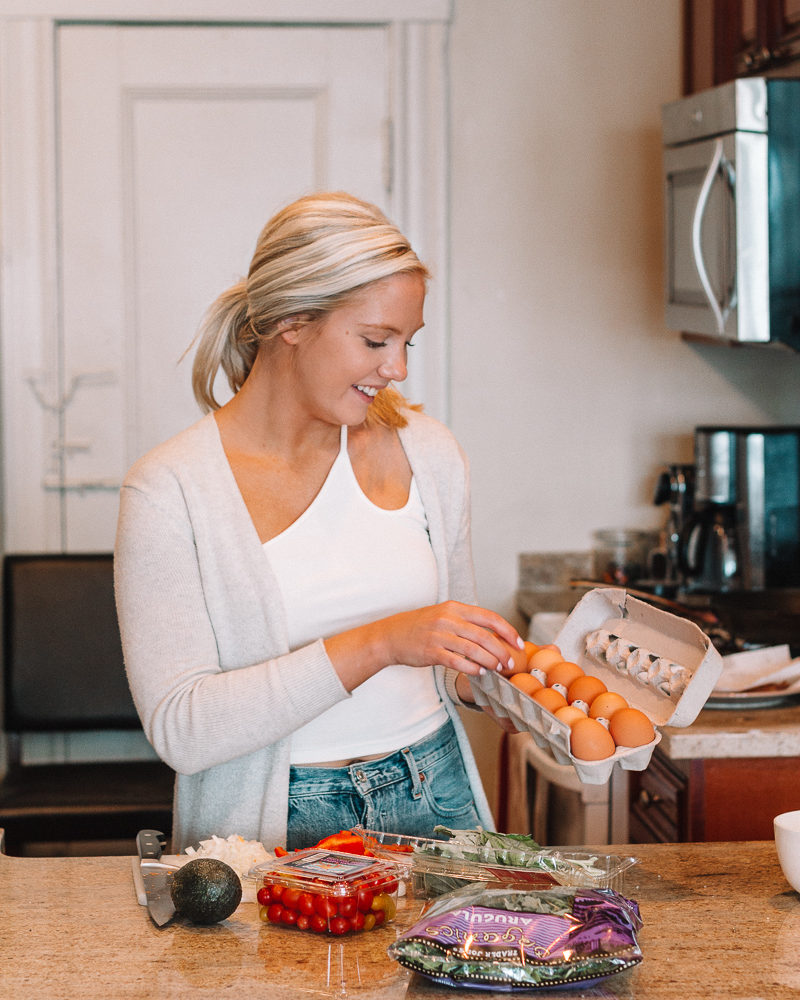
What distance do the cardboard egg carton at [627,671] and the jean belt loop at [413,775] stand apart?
6.9 inches

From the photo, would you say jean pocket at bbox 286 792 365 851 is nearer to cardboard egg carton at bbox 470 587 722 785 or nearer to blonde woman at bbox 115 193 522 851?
blonde woman at bbox 115 193 522 851

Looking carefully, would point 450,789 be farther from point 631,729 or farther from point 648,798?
point 648,798

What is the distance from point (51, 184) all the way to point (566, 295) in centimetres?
133

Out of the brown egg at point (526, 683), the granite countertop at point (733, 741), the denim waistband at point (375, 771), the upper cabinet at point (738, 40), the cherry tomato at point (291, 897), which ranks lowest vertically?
the granite countertop at point (733, 741)

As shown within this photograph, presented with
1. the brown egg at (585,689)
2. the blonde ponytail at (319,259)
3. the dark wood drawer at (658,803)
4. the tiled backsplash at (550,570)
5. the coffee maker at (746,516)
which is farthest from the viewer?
the tiled backsplash at (550,570)

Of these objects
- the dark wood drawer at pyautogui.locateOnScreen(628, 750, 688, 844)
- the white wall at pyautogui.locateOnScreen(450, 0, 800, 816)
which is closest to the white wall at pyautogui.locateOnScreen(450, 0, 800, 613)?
the white wall at pyautogui.locateOnScreen(450, 0, 800, 816)

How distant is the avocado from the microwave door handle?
1.61 metres

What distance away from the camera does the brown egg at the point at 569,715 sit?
1261mm

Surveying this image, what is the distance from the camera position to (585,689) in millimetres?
1346

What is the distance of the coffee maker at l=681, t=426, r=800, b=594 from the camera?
2625mm

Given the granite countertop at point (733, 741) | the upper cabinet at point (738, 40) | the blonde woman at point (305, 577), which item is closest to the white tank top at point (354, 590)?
the blonde woman at point (305, 577)

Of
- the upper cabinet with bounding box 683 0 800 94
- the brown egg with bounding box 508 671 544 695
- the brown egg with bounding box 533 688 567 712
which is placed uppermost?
the upper cabinet with bounding box 683 0 800 94

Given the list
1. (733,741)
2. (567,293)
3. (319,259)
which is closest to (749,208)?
(567,293)

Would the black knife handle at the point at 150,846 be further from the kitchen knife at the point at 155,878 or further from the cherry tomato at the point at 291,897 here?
the cherry tomato at the point at 291,897
